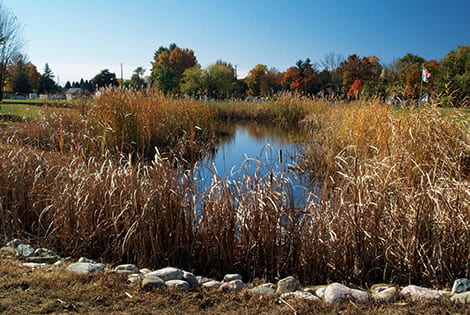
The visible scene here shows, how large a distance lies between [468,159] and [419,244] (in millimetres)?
3005

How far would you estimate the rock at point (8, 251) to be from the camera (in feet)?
9.12

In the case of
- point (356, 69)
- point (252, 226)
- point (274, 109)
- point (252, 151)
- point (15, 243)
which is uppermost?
point (356, 69)

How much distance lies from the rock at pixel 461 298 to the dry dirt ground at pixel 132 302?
0.14 feet

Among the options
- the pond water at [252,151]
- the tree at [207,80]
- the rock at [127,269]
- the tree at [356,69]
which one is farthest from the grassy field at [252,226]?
the tree at [356,69]

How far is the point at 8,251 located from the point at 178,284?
1.43m

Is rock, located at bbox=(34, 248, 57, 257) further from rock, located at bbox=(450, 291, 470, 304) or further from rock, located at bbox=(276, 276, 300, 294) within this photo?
rock, located at bbox=(450, 291, 470, 304)

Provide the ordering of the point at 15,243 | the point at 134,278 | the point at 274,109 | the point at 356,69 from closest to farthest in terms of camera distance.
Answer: the point at 134,278 < the point at 15,243 < the point at 274,109 < the point at 356,69

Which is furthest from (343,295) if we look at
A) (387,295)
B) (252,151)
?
(252,151)

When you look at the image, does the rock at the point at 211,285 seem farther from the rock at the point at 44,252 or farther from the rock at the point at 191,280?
the rock at the point at 44,252

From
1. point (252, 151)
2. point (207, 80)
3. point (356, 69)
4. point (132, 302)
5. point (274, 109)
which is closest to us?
point (132, 302)

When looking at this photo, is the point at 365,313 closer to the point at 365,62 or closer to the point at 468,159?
the point at 468,159

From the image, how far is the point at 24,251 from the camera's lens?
280 centimetres

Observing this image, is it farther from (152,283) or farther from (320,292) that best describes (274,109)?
(152,283)

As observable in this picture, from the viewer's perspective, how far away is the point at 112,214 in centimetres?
290
